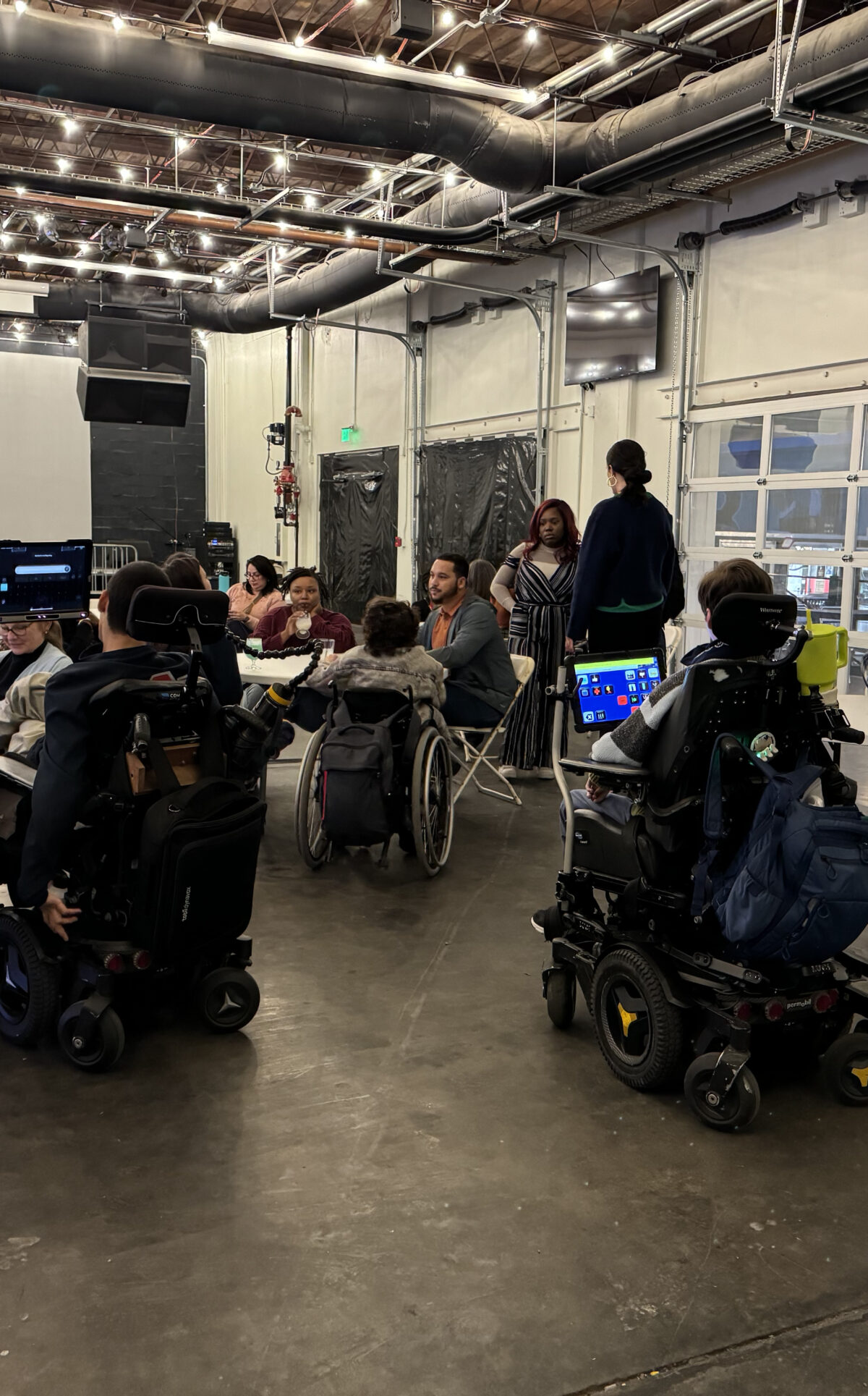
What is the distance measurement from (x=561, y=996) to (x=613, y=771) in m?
0.69

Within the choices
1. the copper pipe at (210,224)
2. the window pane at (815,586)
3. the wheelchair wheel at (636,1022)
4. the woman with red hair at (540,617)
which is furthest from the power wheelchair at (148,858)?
the copper pipe at (210,224)

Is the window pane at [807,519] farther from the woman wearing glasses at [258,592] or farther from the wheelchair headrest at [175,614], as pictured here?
the wheelchair headrest at [175,614]

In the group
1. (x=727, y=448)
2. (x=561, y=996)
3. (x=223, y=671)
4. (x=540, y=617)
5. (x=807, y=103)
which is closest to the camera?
(x=561, y=996)

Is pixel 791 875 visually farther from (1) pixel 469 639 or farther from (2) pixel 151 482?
(2) pixel 151 482

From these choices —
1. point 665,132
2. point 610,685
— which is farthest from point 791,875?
point 665,132

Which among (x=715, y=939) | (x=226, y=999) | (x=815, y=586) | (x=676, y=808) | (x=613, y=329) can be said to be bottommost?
(x=226, y=999)

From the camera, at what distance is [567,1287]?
1985 mm

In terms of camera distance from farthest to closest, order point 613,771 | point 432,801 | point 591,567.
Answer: point 591,567 → point 432,801 → point 613,771

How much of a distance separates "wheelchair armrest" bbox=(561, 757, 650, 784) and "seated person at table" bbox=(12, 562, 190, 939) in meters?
1.05

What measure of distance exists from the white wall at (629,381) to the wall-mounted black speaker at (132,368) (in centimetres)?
167

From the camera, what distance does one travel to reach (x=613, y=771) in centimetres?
271

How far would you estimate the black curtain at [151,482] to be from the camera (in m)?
16.0

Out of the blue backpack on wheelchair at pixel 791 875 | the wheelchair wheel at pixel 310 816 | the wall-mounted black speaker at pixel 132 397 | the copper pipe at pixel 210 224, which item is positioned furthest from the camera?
the wall-mounted black speaker at pixel 132 397

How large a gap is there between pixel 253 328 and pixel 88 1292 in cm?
1184
